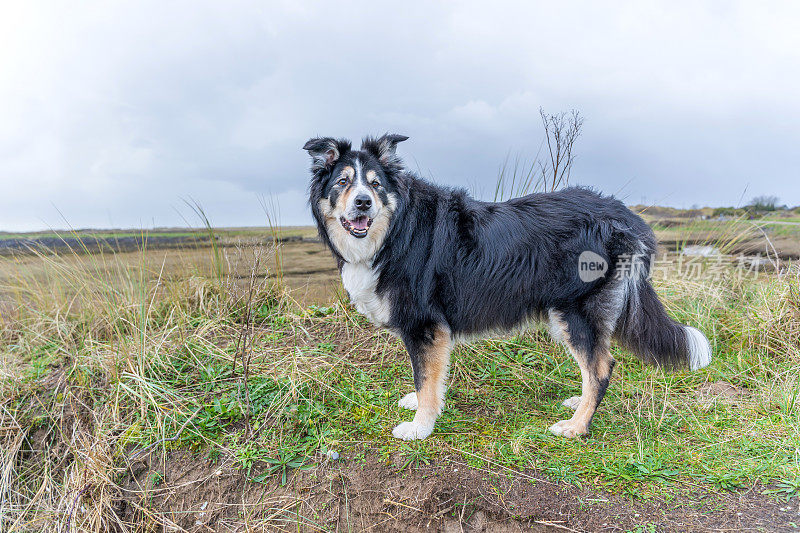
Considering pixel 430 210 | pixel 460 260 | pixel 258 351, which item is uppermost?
pixel 430 210

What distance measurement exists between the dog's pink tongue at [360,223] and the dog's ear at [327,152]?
1.62 feet

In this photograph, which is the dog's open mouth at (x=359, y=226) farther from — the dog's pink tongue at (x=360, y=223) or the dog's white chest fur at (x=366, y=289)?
the dog's white chest fur at (x=366, y=289)

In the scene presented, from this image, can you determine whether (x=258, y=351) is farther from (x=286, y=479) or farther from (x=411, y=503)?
(x=411, y=503)

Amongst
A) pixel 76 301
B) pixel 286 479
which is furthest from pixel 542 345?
pixel 76 301

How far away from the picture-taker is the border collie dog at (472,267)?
3469mm

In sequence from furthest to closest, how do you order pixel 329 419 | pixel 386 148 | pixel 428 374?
pixel 329 419
pixel 386 148
pixel 428 374

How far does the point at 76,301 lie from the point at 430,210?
4.72 meters

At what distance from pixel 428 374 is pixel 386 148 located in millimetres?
1704

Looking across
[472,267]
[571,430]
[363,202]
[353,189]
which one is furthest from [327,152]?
[571,430]

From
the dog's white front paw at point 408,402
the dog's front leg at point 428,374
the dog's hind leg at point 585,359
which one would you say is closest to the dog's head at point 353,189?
the dog's front leg at point 428,374

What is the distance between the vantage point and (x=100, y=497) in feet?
11.6

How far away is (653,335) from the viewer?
3639mm

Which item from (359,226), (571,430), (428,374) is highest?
(359,226)

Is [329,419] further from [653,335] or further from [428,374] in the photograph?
[653,335]
